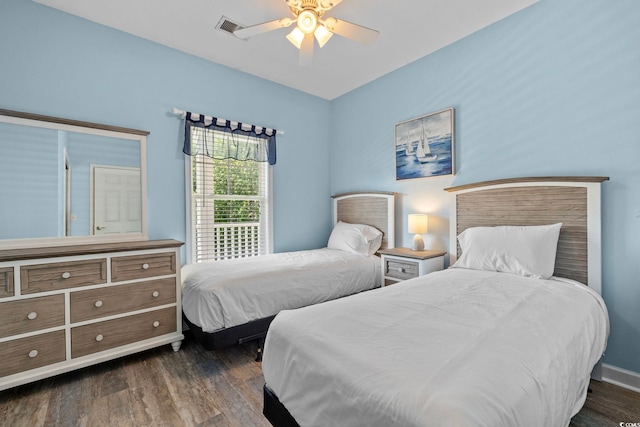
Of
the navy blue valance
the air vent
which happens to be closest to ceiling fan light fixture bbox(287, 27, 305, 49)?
the air vent

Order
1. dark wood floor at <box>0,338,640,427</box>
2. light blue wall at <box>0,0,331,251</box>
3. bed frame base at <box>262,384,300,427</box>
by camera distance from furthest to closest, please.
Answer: light blue wall at <box>0,0,331,251</box>, dark wood floor at <box>0,338,640,427</box>, bed frame base at <box>262,384,300,427</box>

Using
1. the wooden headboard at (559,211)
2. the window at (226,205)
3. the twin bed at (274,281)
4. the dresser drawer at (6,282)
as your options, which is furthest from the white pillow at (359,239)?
the dresser drawer at (6,282)

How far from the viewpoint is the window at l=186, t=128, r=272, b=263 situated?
10.4 ft

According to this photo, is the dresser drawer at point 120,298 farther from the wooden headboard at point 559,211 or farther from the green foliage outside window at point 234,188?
the wooden headboard at point 559,211

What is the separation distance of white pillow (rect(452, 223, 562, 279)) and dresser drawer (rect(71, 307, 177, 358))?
251cm

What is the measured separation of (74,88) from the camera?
252 centimetres

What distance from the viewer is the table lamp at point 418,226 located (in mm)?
2986

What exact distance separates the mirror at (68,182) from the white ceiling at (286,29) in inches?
37.8

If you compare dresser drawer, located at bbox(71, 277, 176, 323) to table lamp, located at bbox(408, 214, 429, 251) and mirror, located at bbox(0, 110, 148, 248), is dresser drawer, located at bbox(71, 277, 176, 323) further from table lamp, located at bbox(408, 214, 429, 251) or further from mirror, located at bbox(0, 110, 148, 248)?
table lamp, located at bbox(408, 214, 429, 251)

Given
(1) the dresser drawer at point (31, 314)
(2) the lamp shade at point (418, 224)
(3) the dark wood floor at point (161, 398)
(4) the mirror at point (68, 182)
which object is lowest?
(3) the dark wood floor at point (161, 398)

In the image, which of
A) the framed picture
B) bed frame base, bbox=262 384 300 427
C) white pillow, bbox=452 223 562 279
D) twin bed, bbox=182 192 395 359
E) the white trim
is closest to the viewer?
bed frame base, bbox=262 384 300 427

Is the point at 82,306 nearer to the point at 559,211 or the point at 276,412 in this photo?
the point at 276,412

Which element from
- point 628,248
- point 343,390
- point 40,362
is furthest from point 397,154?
point 40,362

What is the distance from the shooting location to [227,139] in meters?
3.35
